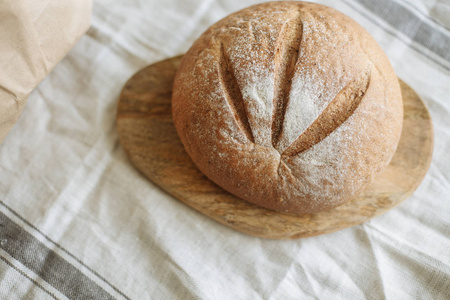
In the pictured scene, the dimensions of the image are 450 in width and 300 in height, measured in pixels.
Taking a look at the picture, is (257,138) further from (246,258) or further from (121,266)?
(121,266)

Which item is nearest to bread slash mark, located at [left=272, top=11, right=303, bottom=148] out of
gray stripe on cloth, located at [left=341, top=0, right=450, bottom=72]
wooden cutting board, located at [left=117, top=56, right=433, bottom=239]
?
wooden cutting board, located at [left=117, top=56, right=433, bottom=239]

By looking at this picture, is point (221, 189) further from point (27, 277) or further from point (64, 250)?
point (27, 277)

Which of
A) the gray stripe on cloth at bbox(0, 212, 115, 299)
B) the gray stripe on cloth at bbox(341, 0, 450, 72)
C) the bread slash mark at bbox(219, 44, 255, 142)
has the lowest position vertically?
the gray stripe on cloth at bbox(0, 212, 115, 299)

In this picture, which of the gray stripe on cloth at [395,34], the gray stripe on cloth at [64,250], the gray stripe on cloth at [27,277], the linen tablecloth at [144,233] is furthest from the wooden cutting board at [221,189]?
the gray stripe on cloth at [27,277]

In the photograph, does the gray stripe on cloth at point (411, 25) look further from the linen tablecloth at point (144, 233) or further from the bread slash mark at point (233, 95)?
the bread slash mark at point (233, 95)

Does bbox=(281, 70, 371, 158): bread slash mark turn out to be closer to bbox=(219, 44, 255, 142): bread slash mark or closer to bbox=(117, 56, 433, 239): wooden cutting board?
bbox=(219, 44, 255, 142): bread slash mark

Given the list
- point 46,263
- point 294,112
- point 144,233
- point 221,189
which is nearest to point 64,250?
point 46,263

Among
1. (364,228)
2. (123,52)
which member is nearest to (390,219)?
(364,228)
